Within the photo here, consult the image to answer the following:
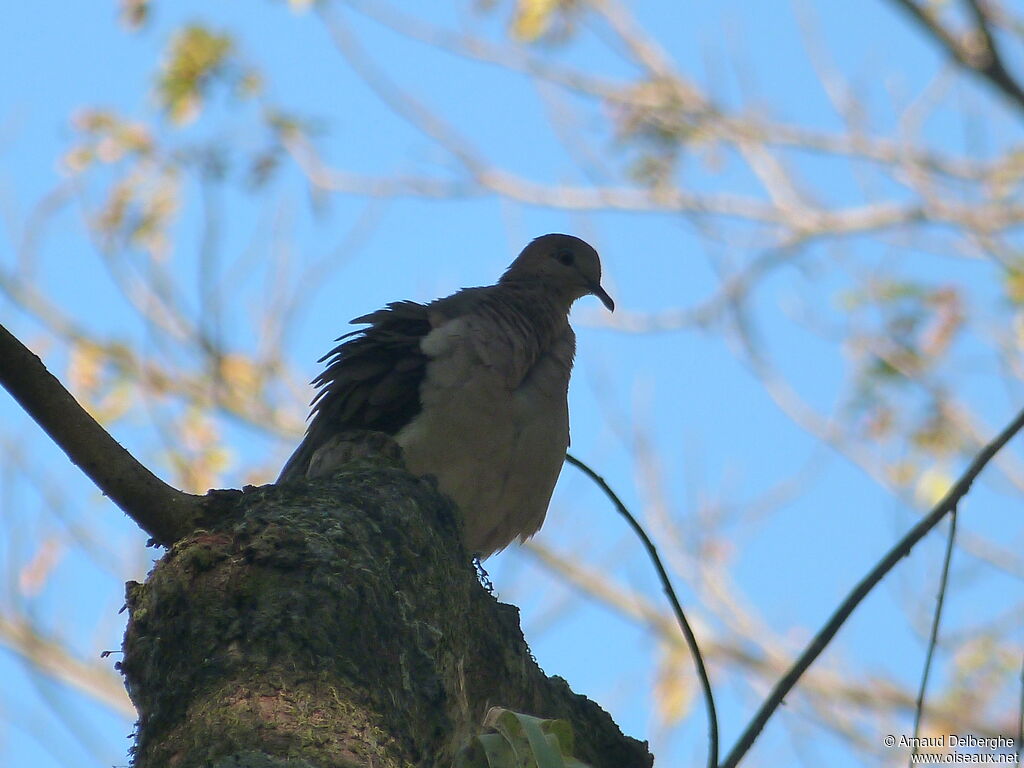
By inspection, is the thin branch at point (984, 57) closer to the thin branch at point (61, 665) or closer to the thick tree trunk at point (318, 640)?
the thick tree trunk at point (318, 640)

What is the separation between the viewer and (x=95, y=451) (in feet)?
8.51

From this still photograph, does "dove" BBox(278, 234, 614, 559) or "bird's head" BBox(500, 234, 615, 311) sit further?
"bird's head" BBox(500, 234, 615, 311)

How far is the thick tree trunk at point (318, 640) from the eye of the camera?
2.19 m

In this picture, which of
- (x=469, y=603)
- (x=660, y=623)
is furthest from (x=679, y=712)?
(x=469, y=603)

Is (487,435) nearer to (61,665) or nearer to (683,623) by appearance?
(683,623)

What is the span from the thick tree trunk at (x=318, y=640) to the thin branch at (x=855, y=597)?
596mm

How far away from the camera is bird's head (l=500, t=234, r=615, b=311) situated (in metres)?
5.87

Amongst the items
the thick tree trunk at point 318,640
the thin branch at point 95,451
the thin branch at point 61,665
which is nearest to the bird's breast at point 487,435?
the thick tree trunk at point 318,640

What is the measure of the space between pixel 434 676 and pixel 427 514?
0.48 metres

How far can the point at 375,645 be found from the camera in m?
2.45

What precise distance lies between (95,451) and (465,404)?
2.00 meters

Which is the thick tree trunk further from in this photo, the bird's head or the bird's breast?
the bird's head

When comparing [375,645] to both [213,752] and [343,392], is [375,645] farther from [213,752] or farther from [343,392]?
[343,392]

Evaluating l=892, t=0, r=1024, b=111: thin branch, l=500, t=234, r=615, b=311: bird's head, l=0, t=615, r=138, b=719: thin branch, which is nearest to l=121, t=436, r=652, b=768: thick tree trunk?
l=892, t=0, r=1024, b=111: thin branch
